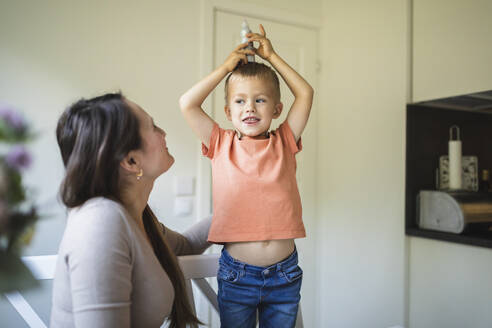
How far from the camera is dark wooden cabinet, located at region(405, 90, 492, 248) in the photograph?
216 cm

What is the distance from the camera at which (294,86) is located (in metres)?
1.32

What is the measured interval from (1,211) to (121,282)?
1.66ft

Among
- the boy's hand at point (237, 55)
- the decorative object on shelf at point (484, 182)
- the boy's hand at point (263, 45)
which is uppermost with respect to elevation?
the boy's hand at point (263, 45)

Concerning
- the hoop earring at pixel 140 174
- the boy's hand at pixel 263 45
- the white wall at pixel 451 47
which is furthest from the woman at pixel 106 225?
the white wall at pixel 451 47

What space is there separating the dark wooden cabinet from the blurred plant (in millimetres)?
2136

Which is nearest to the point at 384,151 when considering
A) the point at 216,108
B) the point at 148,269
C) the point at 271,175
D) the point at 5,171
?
the point at 216,108

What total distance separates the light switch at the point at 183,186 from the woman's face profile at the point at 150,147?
126cm

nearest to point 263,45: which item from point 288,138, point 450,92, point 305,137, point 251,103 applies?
point 251,103

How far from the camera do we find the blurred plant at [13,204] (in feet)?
0.95

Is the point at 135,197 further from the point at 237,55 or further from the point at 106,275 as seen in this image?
the point at 237,55

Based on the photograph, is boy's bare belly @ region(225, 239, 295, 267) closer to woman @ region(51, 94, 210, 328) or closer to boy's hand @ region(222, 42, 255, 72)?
woman @ region(51, 94, 210, 328)

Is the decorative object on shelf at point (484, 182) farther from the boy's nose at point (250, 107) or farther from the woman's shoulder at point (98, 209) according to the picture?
the woman's shoulder at point (98, 209)

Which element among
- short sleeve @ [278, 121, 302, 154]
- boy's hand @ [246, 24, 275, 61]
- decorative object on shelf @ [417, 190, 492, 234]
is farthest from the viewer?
decorative object on shelf @ [417, 190, 492, 234]

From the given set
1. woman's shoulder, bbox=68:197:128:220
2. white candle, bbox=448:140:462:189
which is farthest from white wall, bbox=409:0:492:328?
woman's shoulder, bbox=68:197:128:220
